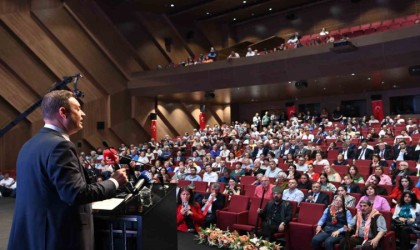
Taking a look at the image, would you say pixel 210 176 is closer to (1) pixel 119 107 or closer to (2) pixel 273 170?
(2) pixel 273 170

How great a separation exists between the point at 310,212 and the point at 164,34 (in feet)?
50.9

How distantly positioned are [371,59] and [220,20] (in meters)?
10.6

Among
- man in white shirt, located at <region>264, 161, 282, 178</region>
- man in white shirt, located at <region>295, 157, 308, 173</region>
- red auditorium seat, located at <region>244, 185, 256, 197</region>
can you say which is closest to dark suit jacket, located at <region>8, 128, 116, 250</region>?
red auditorium seat, located at <region>244, 185, 256, 197</region>

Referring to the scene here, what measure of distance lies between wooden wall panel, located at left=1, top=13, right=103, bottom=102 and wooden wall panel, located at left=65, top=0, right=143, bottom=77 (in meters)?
1.56

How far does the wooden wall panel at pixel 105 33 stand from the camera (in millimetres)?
16422

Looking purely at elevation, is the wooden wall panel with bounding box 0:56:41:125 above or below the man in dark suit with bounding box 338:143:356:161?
above

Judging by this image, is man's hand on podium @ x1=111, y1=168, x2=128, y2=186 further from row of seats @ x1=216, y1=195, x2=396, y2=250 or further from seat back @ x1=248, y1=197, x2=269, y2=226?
seat back @ x1=248, y1=197, x2=269, y2=226

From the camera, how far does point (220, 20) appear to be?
21.5 meters

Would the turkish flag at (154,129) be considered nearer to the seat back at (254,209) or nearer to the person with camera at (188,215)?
the person with camera at (188,215)

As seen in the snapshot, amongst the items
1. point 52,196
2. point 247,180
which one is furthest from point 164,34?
point 52,196

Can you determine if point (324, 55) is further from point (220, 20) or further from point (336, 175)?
point (220, 20)

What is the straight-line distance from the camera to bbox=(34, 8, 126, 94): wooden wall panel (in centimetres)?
1548

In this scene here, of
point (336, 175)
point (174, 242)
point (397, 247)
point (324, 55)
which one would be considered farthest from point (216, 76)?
point (174, 242)

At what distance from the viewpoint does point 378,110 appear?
16562 millimetres
